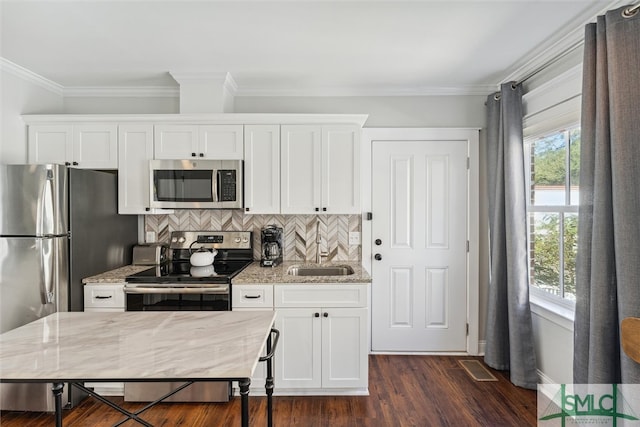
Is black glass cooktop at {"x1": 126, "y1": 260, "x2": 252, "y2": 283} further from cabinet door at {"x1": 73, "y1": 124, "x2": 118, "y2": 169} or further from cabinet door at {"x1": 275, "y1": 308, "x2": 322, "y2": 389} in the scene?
cabinet door at {"x1": 73, "y1": 124, "x2": 118, "y2": 169}

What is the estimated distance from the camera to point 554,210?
2.56 metres

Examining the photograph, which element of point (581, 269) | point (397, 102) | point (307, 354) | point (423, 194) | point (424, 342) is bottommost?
point (424, 342)

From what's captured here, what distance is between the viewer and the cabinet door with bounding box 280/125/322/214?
2812mm

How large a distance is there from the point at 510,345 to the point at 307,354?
163 cm

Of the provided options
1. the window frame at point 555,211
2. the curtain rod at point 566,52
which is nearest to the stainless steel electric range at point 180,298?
the window frame at point 555,211

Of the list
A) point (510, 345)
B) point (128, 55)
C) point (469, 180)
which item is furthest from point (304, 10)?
point (510, 345)

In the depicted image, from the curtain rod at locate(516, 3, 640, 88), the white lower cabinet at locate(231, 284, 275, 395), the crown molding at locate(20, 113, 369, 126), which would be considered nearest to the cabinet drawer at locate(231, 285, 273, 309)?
the white lower cabinet at locate(231, 284, 275, 395)

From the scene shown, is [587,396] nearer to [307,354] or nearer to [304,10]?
[307,354]

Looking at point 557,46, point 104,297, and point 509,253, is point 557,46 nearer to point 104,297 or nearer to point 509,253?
point 509,253

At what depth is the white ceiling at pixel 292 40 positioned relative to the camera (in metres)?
1.95

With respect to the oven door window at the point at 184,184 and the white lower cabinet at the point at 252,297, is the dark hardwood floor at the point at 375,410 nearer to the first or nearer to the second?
the white lower cabinet at the point at 252,297

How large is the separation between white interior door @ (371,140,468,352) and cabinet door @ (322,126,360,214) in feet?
1.48

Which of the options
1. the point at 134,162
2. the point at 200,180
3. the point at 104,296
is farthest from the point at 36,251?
the point at 200,180

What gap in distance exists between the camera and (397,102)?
3.22 meters
